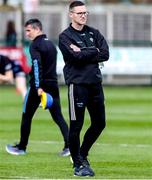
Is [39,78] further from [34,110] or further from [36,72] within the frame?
[34,110]

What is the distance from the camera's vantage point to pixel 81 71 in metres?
11.8

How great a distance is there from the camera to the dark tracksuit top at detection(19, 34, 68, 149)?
14.0 meters

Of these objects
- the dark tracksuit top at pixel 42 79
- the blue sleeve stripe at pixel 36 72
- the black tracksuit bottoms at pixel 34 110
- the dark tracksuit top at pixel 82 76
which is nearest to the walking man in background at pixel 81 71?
the dark tracksuit top at pixel 82 76

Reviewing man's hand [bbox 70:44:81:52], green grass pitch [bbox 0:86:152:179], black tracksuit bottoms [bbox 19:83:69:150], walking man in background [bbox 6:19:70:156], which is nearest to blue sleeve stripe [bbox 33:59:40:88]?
walking man in background [bbox 6:19:70:156]

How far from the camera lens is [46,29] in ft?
124

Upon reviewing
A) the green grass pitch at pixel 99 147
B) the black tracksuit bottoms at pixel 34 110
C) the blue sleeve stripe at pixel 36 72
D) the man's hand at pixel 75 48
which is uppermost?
the man's hand at pixel 75 48

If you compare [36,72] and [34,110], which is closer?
[36,72]

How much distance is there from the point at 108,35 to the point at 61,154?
77.0ft

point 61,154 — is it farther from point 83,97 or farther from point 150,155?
point 83,97

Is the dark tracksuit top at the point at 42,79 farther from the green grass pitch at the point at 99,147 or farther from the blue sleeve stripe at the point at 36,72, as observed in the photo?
the green grass pitch at the point at 99,147

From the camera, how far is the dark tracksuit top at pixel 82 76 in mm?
11828

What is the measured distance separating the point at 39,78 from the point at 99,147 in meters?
2.04

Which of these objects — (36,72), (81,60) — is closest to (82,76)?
(81,60)

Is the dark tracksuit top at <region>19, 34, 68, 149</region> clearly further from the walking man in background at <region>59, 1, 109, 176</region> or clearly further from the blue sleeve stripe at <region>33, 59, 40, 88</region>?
the walking man in background at <region>59, 1, 109, 176</region>
